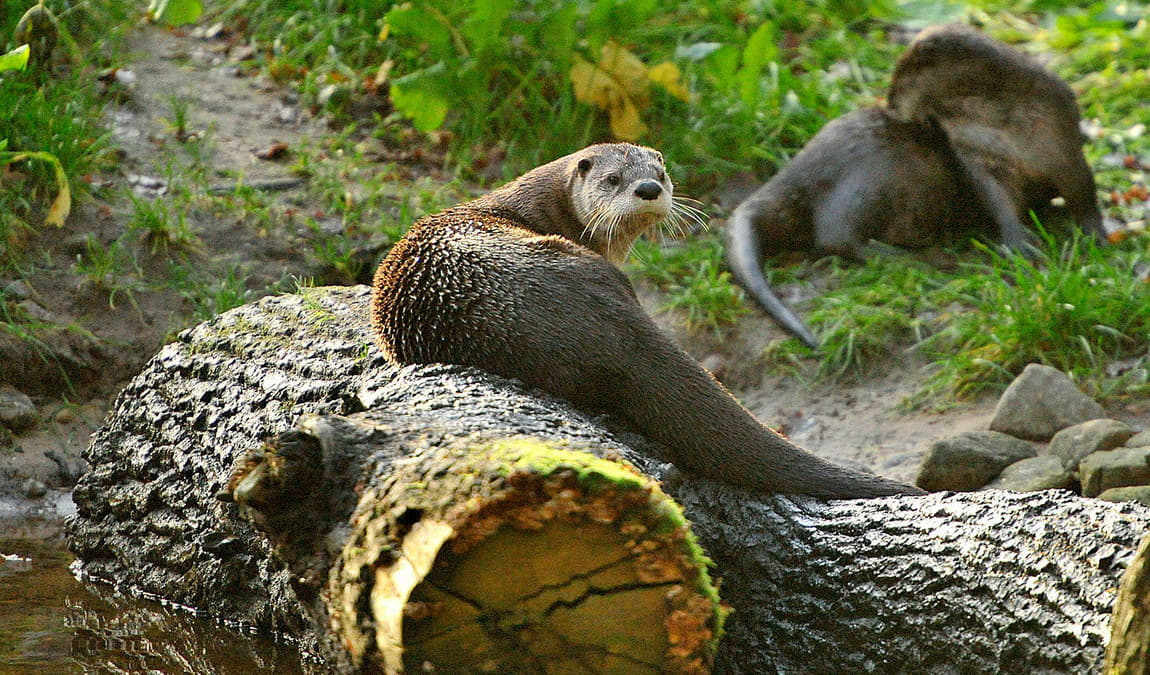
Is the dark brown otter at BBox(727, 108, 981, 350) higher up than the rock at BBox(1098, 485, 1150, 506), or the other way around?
the rock at BBox(1098, 485, 1150, 506)

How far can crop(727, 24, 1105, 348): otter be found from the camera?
434cm

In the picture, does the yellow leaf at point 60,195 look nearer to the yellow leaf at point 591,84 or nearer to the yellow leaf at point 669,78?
the yellow leaf at point 591,84

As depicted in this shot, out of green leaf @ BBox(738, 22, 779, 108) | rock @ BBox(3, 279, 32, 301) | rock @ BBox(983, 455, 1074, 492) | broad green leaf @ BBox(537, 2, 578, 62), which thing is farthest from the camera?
green leaf @ BBox(738, 22, 779, 108)

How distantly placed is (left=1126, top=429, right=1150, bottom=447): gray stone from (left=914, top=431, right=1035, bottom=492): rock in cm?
23

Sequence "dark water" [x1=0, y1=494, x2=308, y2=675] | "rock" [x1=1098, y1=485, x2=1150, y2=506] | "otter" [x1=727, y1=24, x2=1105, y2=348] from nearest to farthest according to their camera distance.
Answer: "dark water" [x1=0, y1=494, x2=308, y2=675]
"rock" [x1=1098, y1=485, x2=1150, y2=506]
"otter" [x1=727, y1=24, x2=1105, y2=348]

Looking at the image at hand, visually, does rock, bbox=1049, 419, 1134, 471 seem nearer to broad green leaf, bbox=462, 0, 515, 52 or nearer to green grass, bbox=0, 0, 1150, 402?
green grass, bbox=0, 0, 1150, 402

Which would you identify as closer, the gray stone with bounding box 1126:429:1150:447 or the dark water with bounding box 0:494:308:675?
the dark water with bounding box 0:494:308:675

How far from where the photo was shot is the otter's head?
2936 millimetres

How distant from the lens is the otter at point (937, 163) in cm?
434

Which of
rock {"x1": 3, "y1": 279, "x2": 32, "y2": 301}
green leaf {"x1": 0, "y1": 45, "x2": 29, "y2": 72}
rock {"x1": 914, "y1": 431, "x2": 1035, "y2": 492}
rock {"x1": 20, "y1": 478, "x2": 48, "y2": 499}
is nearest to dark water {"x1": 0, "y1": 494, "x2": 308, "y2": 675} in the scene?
rock {"x1": 20, "y1": 478, "x2": 48, "y2": 499}

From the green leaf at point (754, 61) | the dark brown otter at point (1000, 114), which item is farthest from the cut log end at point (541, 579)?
the green leaf at point (754, 61)

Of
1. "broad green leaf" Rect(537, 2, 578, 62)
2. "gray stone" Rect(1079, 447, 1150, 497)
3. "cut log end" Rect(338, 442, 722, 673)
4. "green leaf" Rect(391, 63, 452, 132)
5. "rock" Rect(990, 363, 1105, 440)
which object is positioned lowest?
"rock" Rect(990, 363, 1105, 440)

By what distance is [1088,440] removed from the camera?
9.75ft

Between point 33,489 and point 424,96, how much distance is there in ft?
6.30
